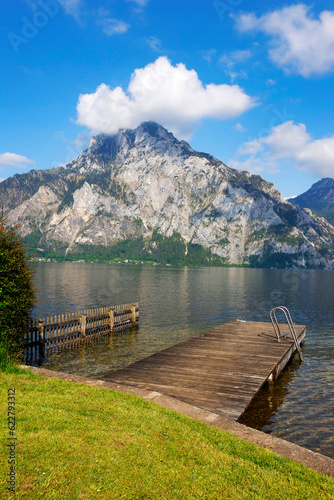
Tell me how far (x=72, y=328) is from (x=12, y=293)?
15304 mm

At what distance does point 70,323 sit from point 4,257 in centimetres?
1609

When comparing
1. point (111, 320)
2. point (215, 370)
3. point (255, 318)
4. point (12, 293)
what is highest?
point (12, 293)

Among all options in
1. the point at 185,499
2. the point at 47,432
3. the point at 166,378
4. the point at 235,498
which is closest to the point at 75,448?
the point at 47,432

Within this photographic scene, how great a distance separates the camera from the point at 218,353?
811 inches

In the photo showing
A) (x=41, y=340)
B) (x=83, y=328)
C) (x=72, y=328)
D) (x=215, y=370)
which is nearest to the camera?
(x=215, y=370)

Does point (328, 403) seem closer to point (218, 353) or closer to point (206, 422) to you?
point (218, 353)

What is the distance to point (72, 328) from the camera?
28.7 meters

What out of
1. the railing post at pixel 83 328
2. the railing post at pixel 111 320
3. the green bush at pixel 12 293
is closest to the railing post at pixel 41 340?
the railing post at pixel 83 328

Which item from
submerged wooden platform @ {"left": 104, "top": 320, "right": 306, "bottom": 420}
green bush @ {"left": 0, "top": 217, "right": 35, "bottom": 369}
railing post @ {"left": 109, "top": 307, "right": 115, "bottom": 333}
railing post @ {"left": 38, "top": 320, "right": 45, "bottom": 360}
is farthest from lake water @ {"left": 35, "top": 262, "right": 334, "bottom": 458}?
green bush @ {"left": 0, "top": 217, "right": 35, "bottom": 369}

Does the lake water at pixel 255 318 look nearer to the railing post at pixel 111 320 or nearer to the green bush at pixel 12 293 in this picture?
the railing post at pixel 111 320

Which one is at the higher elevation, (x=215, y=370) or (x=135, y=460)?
(x=135, y=460)

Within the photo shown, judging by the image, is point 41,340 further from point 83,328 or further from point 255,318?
point 255,318

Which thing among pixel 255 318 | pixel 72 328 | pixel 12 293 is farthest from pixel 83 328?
pixel 255 318

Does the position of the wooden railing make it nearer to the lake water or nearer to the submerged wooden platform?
the lake water
